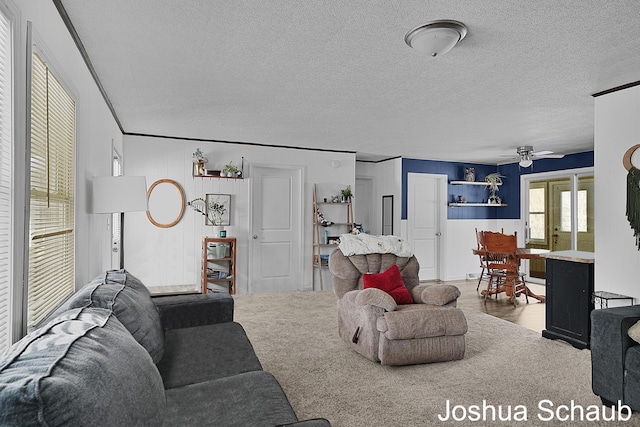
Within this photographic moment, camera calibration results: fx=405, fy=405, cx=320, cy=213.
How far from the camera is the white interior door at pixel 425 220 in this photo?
746cm

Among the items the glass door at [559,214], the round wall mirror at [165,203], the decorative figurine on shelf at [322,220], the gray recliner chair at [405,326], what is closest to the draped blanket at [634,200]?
the gray recliner chair at [405,326]

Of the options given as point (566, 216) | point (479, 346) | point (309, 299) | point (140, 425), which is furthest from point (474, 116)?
point (140, 425)

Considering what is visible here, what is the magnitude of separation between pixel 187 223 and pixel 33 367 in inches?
199

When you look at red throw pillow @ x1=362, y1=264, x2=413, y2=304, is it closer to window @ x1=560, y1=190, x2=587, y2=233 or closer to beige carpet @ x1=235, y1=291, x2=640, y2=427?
beige carpet @ x1=235, y1=291, x2=640, y2=427

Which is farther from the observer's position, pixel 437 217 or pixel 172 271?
pixel 437 217

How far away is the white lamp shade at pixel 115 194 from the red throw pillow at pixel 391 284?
6.61 feet

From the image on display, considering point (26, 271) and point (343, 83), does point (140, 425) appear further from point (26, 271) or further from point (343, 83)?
point (343, 83)

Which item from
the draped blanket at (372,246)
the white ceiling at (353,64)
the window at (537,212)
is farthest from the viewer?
the window at (537,212)

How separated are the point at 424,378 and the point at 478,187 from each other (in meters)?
5.81

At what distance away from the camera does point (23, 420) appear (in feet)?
2.58

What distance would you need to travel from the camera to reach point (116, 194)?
113 inches

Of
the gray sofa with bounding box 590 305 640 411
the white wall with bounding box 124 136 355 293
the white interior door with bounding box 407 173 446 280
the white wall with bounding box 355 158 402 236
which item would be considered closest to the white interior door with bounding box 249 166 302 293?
the white wall with bounding box 124 136 355 293

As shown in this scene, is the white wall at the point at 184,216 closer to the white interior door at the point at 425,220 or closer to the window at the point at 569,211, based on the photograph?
the white interior door at the point at 425,220

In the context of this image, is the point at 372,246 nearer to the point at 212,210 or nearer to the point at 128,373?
the point at 212,210
